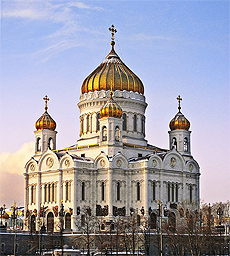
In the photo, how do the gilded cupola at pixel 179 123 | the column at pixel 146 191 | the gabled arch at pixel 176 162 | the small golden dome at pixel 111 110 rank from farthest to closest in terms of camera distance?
the gilded cupola at pixel 179 123 < the gabled arch at pixel 176 162 < the small golden dome at pixel 111 110 < the column at pixel 146 191

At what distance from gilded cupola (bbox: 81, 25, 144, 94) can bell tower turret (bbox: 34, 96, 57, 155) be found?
650 cm

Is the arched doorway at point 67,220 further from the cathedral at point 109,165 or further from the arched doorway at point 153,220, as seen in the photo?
the arched doorway at point 153,220

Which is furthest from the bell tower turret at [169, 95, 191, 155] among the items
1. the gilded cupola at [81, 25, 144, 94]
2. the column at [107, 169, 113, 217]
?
the column at [107, 169, 113, 217]

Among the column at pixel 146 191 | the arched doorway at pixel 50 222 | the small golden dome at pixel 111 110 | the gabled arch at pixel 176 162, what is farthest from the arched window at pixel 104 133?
the arched doorway at pixel 50 222

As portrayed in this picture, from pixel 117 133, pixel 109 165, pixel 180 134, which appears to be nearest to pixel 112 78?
pixel 117 133

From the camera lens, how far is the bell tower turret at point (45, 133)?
280ft

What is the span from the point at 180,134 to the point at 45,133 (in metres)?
19.2

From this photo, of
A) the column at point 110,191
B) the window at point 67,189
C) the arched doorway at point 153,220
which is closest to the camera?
the arched doorway at point 153,220

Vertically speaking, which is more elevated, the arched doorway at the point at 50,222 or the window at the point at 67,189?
the window at the point at 67,189

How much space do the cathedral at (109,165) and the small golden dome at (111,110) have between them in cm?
13

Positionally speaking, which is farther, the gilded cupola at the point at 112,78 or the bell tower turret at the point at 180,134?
the bell tower turret at the point at 180,134

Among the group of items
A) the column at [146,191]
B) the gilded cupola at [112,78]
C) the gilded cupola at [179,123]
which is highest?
the gilded cupola at [112,78]

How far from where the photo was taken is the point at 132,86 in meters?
85.0

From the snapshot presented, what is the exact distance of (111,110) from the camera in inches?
3066
